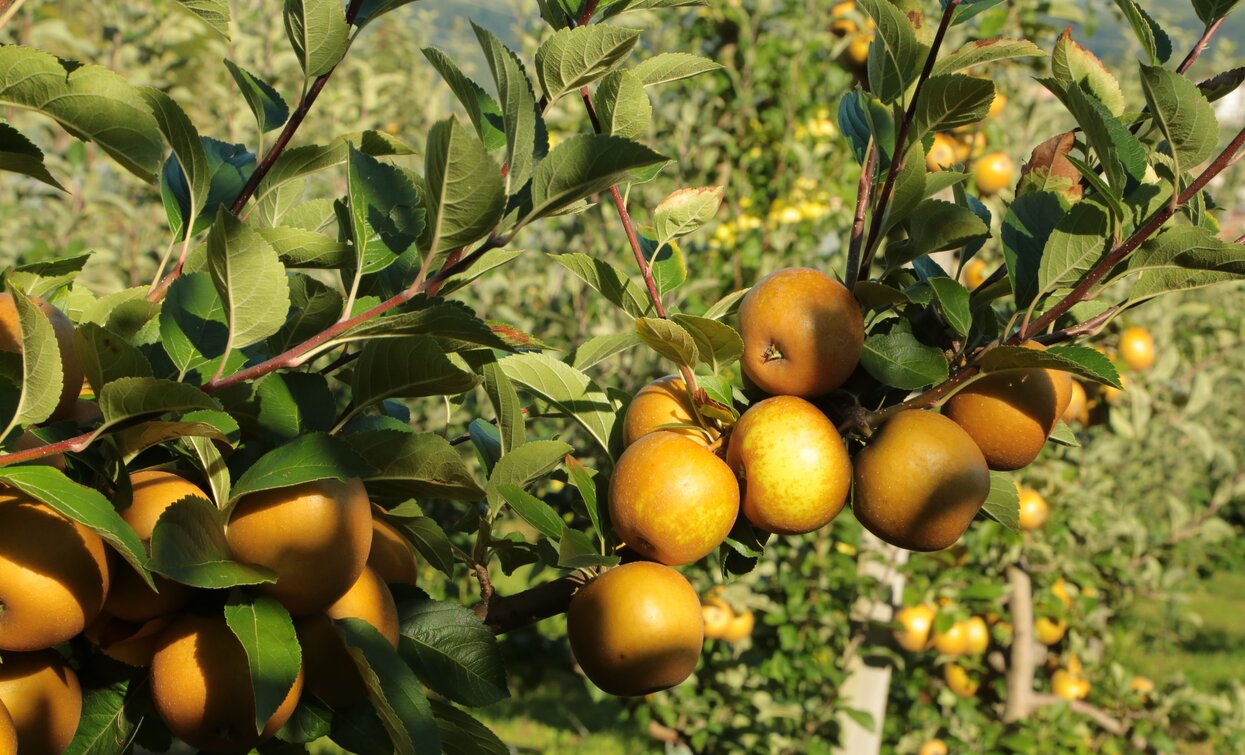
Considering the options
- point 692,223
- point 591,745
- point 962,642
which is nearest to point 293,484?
point 692,223

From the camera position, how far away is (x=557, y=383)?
0.97 m

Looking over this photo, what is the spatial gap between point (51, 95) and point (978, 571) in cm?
314

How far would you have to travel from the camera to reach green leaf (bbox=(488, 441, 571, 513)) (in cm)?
88

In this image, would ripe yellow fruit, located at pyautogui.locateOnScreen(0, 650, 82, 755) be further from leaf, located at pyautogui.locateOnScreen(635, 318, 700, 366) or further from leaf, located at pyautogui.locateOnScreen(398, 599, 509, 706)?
leaf, located at pyautogui.locateOnScreen(635, 318, 700, 366)

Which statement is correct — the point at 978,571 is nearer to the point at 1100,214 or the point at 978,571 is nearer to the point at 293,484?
the point at 1100,214

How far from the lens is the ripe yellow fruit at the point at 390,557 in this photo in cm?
88

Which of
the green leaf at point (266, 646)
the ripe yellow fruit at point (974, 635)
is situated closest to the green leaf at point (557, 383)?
the green leaf at point (266, 646)

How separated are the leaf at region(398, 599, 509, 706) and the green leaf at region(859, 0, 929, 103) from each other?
63 centimetres

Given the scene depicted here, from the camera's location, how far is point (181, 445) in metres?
0.75

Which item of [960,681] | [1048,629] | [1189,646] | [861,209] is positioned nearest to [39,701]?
[861,209]

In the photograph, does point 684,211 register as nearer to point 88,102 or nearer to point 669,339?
point 669,339

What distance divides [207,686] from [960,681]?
316cm

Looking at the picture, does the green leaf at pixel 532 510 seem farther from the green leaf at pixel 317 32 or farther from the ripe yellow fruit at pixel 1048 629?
the ripe yellow fruit at pixel 1048 629

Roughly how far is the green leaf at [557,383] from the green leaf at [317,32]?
31 centimetres
